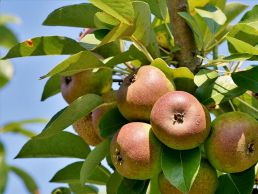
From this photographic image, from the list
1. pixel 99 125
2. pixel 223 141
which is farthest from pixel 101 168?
pixel 223 141

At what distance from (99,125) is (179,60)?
330 millimetres

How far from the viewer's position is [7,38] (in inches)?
45.1

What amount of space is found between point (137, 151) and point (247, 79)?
39 cm

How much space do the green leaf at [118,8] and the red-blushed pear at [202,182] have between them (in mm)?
442

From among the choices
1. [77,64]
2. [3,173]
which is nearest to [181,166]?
[77,64]

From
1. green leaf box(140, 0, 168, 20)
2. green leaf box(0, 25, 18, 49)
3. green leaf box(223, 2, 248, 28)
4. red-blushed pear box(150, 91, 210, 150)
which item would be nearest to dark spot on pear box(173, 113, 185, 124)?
red-blushed pear box(150, 91, 210, 150)

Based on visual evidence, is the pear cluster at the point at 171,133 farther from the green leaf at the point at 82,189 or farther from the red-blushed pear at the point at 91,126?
the green leaf at the point at 82,189

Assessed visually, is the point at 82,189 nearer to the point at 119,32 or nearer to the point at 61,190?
the point at 61,190

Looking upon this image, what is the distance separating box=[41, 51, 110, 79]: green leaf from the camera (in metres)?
1.62

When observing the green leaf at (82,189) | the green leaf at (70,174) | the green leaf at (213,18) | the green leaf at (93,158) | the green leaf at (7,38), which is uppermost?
the green leaf at (7,38)

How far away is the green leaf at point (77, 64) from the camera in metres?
1.62

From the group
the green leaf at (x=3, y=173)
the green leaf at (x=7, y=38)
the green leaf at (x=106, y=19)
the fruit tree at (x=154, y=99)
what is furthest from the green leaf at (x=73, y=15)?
the green leaf at (x=3, y=173)

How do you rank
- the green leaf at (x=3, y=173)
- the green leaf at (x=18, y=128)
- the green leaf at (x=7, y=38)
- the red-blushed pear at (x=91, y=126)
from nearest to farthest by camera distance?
the green leaf at (x=3, y=173), the green leaf at (x=7, y=38), the green leaf at (x=18, y=128), the red-blushed pear at (x=91, y=126)

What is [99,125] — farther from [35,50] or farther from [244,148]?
[244,148]
